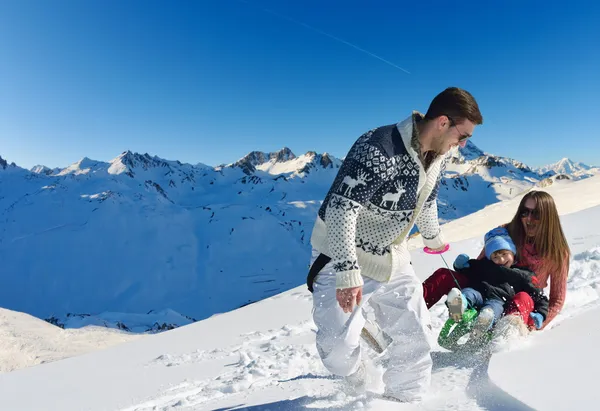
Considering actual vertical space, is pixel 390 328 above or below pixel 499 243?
below

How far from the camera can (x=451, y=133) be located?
2516 mm

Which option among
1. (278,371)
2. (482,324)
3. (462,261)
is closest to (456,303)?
(482,324)

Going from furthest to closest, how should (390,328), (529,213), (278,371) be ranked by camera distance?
1. (529,213)
2. (278,371)
3. (390,328)

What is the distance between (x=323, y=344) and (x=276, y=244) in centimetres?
18849

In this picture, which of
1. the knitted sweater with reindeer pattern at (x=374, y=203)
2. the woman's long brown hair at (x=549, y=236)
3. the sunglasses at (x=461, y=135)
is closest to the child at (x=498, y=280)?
the woman's long brown hair at (x=549, y=236)

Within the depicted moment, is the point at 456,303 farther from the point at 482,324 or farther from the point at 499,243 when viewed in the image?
the point at 499,243

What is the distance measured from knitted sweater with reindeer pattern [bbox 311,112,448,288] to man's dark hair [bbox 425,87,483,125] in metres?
0.19

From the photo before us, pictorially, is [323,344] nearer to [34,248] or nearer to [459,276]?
[459,276]

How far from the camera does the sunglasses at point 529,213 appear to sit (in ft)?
13.8

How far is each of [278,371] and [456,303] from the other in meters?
1.73

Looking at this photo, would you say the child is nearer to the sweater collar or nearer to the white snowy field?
the white snowy field

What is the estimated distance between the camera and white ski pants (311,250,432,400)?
272 cm

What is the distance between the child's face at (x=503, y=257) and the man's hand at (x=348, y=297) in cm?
209

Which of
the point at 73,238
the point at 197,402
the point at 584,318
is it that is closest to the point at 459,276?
the point at 584,318
